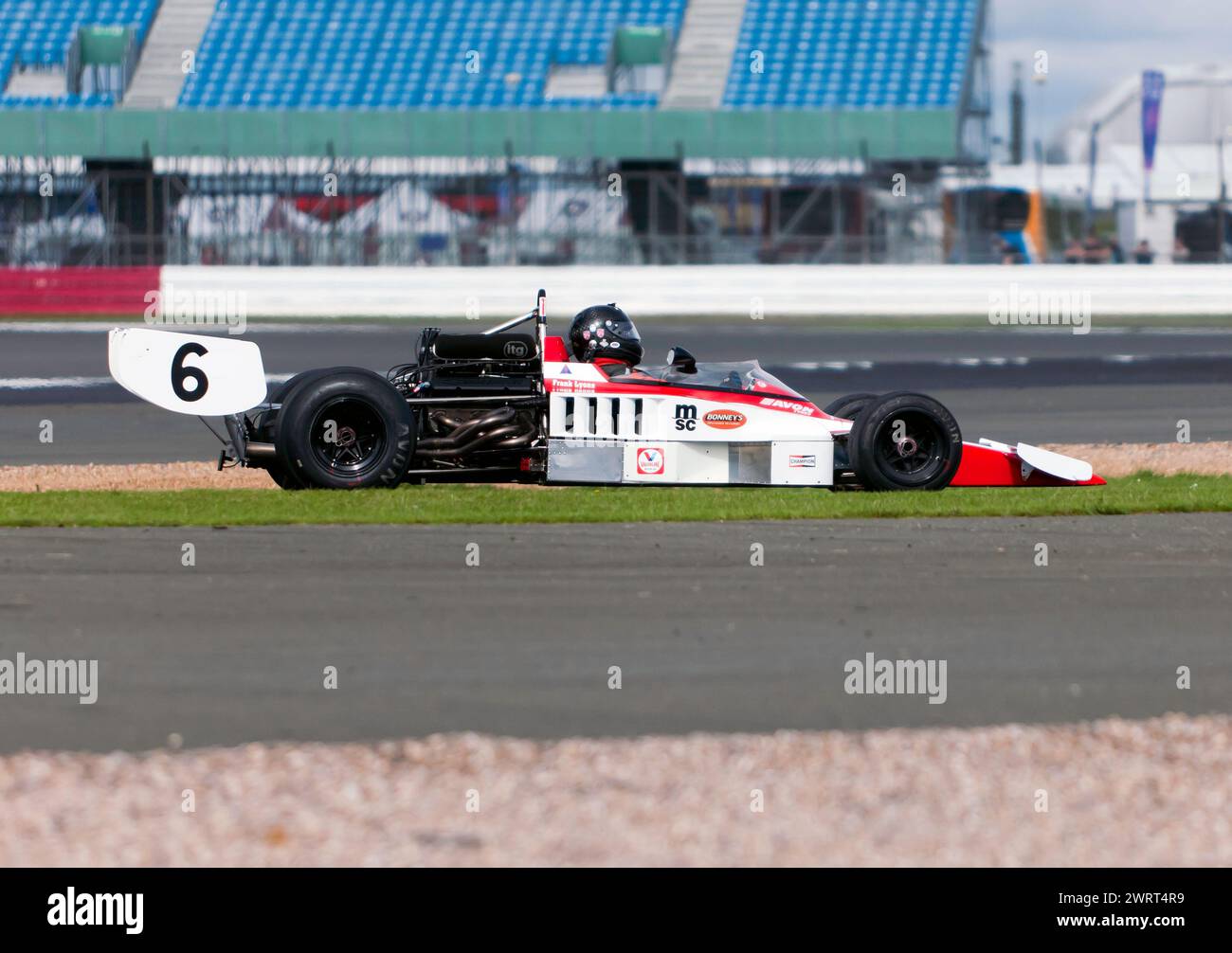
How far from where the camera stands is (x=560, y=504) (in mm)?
10273

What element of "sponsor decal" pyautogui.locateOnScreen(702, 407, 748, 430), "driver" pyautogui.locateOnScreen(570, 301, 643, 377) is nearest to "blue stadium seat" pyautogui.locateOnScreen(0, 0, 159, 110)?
"driver" pyautogui.locateOnScreen(570, 301, 643, 377)

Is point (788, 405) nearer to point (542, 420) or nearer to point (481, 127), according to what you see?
point (542, 420)

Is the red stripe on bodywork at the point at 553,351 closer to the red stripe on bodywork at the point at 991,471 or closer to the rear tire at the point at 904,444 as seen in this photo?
the rear tire at the point at 904,444

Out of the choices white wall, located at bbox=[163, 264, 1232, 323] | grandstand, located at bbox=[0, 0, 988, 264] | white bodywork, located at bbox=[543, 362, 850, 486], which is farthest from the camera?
grandstand, located at bbox=[0, 0, 988, 264]

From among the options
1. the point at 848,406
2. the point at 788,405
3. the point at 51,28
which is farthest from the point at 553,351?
the point at 51,28

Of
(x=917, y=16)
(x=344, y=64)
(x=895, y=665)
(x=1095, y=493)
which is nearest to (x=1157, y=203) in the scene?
(x=917, y=16)

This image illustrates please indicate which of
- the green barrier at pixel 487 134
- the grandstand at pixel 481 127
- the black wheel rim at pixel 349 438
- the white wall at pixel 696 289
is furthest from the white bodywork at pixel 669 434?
the green barrier at pixel 487 134

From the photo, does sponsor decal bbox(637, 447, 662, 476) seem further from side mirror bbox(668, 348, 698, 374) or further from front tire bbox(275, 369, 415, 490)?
front tire bbox(275, 369, 415, 490)

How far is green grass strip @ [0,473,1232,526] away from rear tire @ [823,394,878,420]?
0.50m

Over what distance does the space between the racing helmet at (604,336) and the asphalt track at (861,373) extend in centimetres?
398

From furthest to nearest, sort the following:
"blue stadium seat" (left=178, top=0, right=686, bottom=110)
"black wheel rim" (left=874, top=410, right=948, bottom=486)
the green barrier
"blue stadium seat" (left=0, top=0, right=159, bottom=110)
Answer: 1. "blue stadium seat" (left=0, top=0, right=159, bottom=110)
2. "blue stadium seat" (left=178, top=0, right=686, bottom=110)
3. the green barrier
4. "black wheel rim" (left=874, top=410, right=948, bottom=486)

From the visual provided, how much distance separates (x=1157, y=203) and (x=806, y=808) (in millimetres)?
39929

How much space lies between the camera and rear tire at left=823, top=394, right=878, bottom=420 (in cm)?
1113

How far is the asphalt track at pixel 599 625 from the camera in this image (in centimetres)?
591
